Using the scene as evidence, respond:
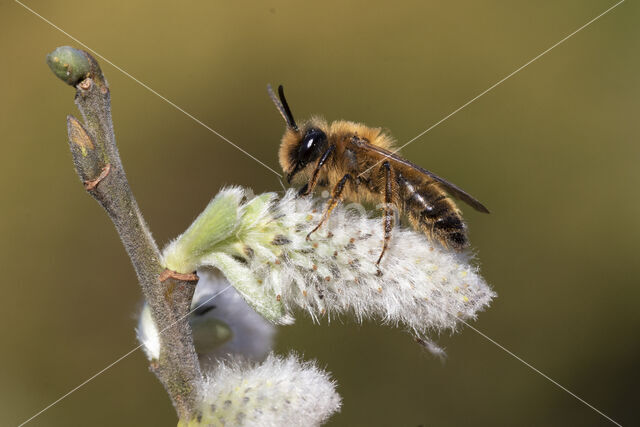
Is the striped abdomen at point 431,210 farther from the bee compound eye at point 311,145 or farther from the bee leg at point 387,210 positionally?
the bee compound eye at point 311,145

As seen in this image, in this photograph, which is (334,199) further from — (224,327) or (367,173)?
(224,327)

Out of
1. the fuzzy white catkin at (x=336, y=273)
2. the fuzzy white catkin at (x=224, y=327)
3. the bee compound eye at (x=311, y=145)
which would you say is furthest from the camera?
the bee compound eye at (x=311, y=145)

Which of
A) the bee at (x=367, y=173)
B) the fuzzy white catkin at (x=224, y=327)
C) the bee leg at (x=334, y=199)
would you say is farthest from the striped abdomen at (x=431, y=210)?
the fuzzy white catkin at (x=224, y=327)

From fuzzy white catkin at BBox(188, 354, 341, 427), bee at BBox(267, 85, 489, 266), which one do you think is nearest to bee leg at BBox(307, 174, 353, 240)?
bee at BBox(267, 85, 489, 266)

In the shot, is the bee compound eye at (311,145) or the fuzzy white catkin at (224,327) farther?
the bee compound eye at (311,145)

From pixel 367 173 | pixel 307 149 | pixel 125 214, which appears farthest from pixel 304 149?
pixel 125 214

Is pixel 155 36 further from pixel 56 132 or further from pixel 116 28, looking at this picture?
pixel 56 132
